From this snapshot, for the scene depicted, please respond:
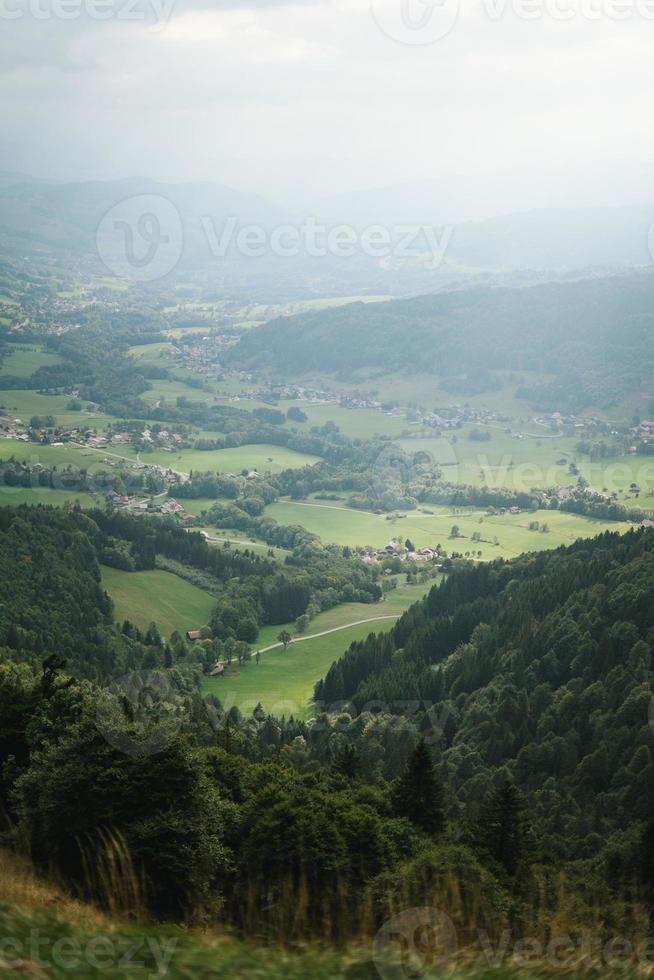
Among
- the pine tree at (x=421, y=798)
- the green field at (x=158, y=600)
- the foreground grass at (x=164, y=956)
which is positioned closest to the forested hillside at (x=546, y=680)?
the pine tree at (x=421, y=798)

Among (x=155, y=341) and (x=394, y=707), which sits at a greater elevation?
A: (x=155, y=341)

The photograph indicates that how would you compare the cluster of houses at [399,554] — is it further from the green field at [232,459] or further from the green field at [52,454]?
the green field at [52,454]

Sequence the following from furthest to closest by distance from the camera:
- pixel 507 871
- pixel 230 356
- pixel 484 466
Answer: pixel 230 356
pixel 484 466
pixel 507 871

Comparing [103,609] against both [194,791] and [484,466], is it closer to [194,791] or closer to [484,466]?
[194,791]

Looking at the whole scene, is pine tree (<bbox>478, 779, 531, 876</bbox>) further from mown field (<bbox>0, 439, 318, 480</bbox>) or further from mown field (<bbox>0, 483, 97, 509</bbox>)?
mown field (<bbox>0, 439, 318, 480</bbox>)

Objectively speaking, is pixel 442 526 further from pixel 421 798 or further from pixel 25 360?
pixel 25 360

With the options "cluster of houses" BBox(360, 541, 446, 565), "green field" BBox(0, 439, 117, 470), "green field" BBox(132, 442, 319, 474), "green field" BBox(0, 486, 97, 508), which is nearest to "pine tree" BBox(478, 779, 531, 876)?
"cluster of houses" BBox(360, 541, 446, 565)

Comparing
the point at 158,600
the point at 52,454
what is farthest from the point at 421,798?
the point at 52,454

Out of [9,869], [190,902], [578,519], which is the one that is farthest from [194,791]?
[578,519]
